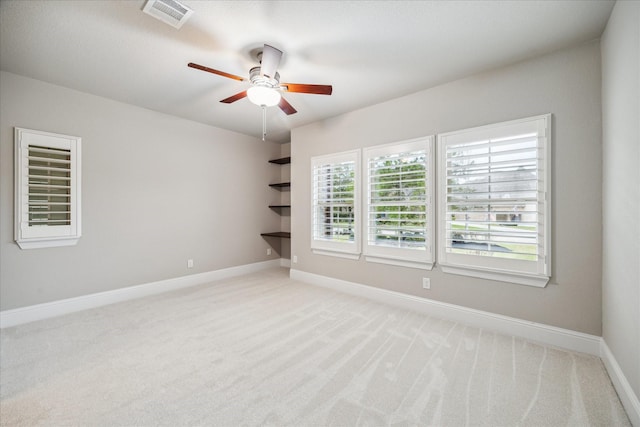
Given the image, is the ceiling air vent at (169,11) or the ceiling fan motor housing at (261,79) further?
the ceiling fan motor housing at (261,79)

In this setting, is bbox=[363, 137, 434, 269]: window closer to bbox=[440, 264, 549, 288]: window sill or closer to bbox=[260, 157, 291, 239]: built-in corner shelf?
bbox=[440, 264, 549, 288]: window sill

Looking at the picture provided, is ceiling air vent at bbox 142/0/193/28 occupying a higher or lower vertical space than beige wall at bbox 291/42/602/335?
higher

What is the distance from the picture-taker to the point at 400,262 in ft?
10.9

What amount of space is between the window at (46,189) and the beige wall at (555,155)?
397cm

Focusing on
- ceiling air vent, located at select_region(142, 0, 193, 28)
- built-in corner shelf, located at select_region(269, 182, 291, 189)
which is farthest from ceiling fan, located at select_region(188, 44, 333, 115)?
built-in corner shelf, located at select_region(269, 182, 291, 189)

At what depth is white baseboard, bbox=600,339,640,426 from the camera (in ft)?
4.90

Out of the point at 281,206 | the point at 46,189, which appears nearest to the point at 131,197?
→ the point at 46,189

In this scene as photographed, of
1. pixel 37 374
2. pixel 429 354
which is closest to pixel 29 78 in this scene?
pixel 37 374

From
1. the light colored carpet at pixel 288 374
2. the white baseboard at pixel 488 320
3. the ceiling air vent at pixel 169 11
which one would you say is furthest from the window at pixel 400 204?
the ceiling air vent at pixel 169 11

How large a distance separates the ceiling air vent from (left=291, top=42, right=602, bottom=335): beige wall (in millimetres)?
2459

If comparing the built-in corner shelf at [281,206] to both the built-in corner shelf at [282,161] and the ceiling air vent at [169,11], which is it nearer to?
the built-in corner shelf at [282,161]

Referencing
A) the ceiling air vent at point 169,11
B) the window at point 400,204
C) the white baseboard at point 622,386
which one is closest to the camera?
the white baseboard at point 622,386

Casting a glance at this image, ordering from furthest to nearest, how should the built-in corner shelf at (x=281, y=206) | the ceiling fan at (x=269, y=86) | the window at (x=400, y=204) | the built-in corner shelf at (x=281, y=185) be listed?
the built-in corner shelf at (x=281, y=185) → the built-in corner shelf at (x=281, y=206) → the window at (x=400, y=204) → the ceiling fan at (x=269, y=86)

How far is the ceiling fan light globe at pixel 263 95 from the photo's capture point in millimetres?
2414
